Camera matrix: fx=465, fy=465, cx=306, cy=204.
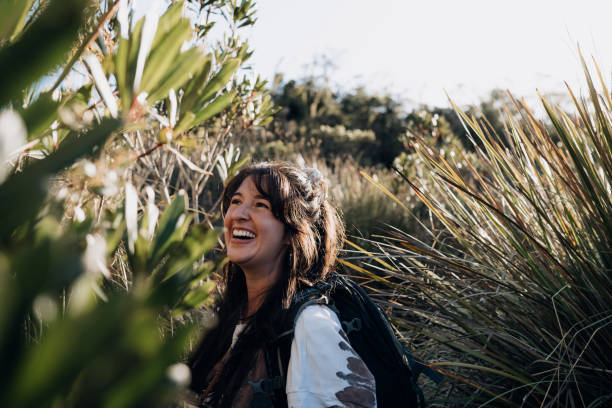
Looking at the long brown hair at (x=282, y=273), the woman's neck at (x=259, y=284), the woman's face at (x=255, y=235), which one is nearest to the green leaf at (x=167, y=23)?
the long brown hair at (x=282, y=273)

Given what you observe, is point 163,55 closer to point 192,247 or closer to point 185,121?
point 185,121

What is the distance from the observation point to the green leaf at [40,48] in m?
0.35

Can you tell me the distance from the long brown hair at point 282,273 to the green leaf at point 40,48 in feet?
4.17

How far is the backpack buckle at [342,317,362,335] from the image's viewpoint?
150 centimetres

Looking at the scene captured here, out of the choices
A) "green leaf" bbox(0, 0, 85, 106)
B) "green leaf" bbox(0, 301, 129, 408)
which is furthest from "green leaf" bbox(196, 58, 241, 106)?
"green leaf" bbox(0, 301, 129, 408)

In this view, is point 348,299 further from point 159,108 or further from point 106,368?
point 159,108

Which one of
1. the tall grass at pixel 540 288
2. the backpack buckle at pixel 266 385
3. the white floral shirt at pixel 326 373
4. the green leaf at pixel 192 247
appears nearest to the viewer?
the green leaf at pixel 192 247

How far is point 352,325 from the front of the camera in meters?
1.51

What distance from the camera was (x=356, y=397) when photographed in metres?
1.26

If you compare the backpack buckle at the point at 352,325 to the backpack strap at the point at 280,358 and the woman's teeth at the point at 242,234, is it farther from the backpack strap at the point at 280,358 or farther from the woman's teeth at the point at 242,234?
the woman's teeth at the point at 242,234

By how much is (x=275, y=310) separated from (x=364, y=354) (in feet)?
1.15

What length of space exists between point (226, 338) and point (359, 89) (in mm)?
15407

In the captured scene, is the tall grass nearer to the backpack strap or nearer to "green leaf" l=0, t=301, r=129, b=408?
the backpack strap

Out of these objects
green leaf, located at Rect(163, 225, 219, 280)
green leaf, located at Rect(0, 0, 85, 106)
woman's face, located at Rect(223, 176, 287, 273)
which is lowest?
woman's face, located at Rect(223, 176, 287, 273)
